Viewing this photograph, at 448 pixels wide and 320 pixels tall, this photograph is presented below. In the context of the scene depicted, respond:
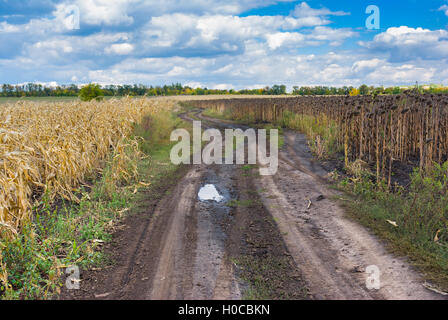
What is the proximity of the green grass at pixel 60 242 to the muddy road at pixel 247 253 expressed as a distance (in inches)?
10.2

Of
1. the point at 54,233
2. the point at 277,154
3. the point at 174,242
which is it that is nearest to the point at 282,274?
the point at 174,242

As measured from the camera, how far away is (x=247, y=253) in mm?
5242

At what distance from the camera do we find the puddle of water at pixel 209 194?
8.16 metres

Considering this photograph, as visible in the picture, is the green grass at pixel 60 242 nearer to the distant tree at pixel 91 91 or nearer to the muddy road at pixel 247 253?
the muddy road at pixel 247 253

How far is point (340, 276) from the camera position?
179 inches

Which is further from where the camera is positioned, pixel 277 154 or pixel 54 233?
pixel 277 154

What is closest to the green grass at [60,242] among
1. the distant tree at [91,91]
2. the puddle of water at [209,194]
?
the puddle of water at [209,194]

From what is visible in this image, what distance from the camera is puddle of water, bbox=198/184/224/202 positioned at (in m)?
8.16
